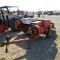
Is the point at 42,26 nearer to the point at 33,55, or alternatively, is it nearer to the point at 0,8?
the point at 33,55

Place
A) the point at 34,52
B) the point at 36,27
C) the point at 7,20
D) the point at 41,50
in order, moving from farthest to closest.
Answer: the point at 7,20 < the point at 36,27 < the point at 41,50 < the point at 34,52

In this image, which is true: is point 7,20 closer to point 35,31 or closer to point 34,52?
point 35,31

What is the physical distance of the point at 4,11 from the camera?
525 inches

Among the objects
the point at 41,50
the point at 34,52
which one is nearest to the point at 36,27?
the point at 41,50

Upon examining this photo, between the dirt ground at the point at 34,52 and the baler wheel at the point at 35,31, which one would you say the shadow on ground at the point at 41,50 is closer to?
the dirt ground at the point at 34,52

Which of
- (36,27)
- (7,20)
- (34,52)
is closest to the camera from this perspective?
(34,52)

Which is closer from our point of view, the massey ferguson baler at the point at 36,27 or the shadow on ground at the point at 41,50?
the shadow on ground at the point at 41,50

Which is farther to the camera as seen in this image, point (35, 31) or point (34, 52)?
point (35, 31)

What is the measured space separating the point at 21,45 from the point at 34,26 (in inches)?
49.0

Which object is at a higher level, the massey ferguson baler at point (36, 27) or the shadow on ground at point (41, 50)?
the massey ferguson baler at point (36, 27)

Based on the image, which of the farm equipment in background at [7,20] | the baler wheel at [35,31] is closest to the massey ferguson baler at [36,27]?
the baler wheel at [35,31]

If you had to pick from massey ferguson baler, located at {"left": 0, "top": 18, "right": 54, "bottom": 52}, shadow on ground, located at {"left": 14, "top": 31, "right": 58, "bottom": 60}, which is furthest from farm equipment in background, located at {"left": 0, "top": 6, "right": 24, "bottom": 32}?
shadow on ground, located at {"left": 14, "top": 31, "right": 58, "bottom": 60}

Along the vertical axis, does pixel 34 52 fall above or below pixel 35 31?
below

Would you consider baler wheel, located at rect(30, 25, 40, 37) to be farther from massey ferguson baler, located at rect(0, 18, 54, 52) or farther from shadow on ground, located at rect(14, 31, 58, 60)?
shadow on ground, located at rect(14, 31, 58, 60)
